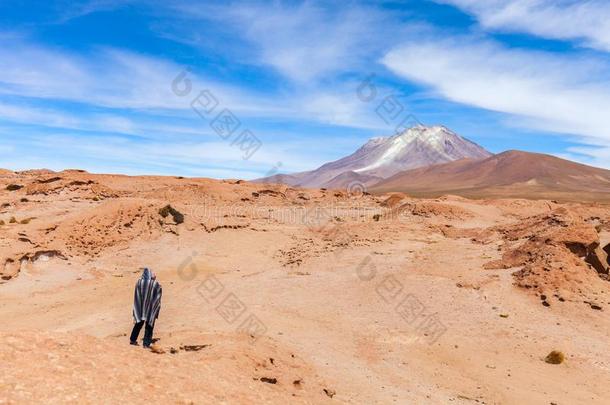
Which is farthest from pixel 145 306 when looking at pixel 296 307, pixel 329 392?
pixel 296 307

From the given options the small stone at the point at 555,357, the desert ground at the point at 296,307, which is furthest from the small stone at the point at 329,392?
the small stone at the point at 555,357

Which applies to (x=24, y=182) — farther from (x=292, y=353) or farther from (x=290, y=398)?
(x=290, y=398)

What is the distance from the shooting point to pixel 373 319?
1809 cm

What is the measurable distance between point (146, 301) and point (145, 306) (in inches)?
4.7

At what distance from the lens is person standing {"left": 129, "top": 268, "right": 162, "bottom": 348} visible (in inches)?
469

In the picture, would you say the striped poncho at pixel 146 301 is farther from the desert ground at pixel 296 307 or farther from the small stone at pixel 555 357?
the small stone at pixel 555 357

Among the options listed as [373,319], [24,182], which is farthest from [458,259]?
[24,182]

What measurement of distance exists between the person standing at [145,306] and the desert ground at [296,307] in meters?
0.70

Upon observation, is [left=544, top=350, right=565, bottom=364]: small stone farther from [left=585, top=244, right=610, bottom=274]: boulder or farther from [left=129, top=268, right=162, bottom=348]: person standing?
[left=129, top=268, right=162, bottom=348]: person standing

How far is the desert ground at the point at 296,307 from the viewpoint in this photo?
905cm

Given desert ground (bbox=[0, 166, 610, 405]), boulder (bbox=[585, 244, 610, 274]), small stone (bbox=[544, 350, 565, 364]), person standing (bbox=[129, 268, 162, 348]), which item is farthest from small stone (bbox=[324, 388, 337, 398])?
boulder (bbox=[585, 244, 610, 274])

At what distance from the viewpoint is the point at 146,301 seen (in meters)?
12.0

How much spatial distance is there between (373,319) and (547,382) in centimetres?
621

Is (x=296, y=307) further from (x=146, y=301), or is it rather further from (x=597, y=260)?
(x=597, y=260)
